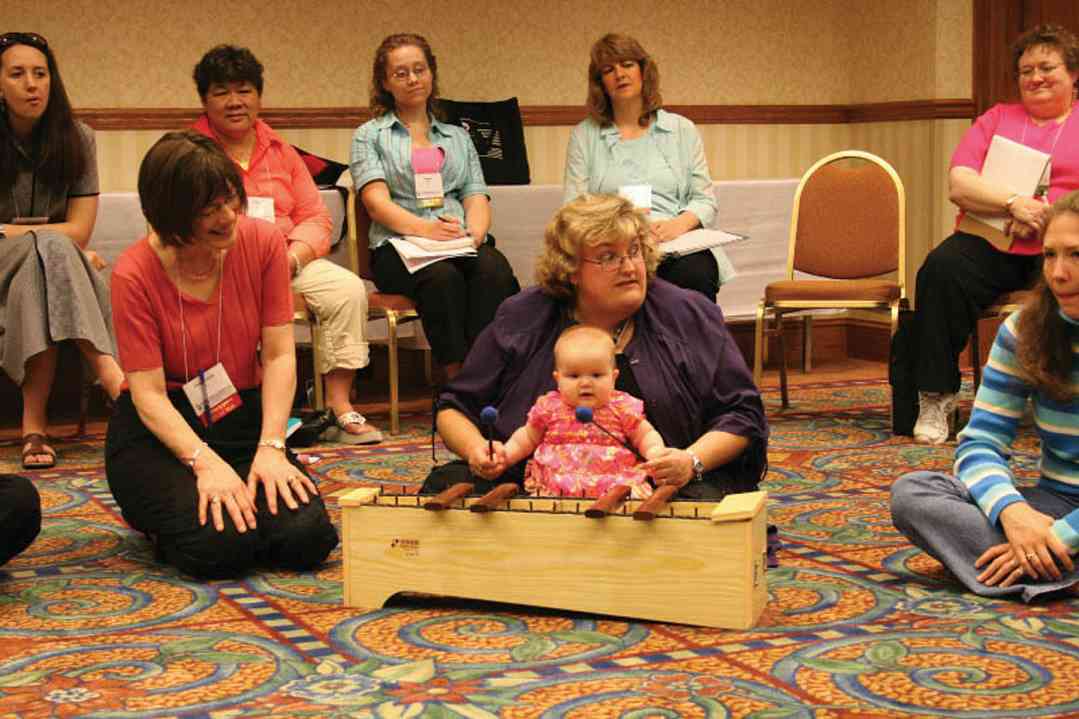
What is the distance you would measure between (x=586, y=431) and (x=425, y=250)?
8.17 ft

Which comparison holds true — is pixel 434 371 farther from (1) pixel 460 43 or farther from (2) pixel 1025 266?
(2) pixel 1025 266

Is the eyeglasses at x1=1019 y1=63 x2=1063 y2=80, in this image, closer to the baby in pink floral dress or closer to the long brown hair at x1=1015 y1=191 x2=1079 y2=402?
the long brown hair at x1=1015 y1=191 x2=1079 y2=402

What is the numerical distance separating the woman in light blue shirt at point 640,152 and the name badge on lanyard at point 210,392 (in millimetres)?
2428

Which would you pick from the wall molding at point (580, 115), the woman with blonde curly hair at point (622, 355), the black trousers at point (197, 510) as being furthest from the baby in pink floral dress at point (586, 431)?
the wall molding at point (580, 115)

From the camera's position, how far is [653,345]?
320 centimetres

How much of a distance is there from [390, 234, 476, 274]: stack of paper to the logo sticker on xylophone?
2514mm

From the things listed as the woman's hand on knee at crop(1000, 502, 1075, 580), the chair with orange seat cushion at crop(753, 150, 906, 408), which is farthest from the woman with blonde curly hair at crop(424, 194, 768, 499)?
the chair with orange seat cushion at crop(753, 150, 906, 408)

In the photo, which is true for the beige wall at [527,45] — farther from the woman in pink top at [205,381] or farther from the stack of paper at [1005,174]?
the woman in pink top at [205,381]

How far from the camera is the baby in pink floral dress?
296 centimetres

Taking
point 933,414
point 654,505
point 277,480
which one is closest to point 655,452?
point 654,505

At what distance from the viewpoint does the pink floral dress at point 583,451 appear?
2949 millimetres

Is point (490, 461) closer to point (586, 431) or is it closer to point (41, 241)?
point (586, 431)

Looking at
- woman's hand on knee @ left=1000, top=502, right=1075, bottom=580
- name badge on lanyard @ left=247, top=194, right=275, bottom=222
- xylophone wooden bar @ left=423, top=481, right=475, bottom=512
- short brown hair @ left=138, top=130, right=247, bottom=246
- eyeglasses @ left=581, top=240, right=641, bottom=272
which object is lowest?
woman's hand on knee @ left=1000, top=502, right=1075, bottom=580

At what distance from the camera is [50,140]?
16.4 feet
